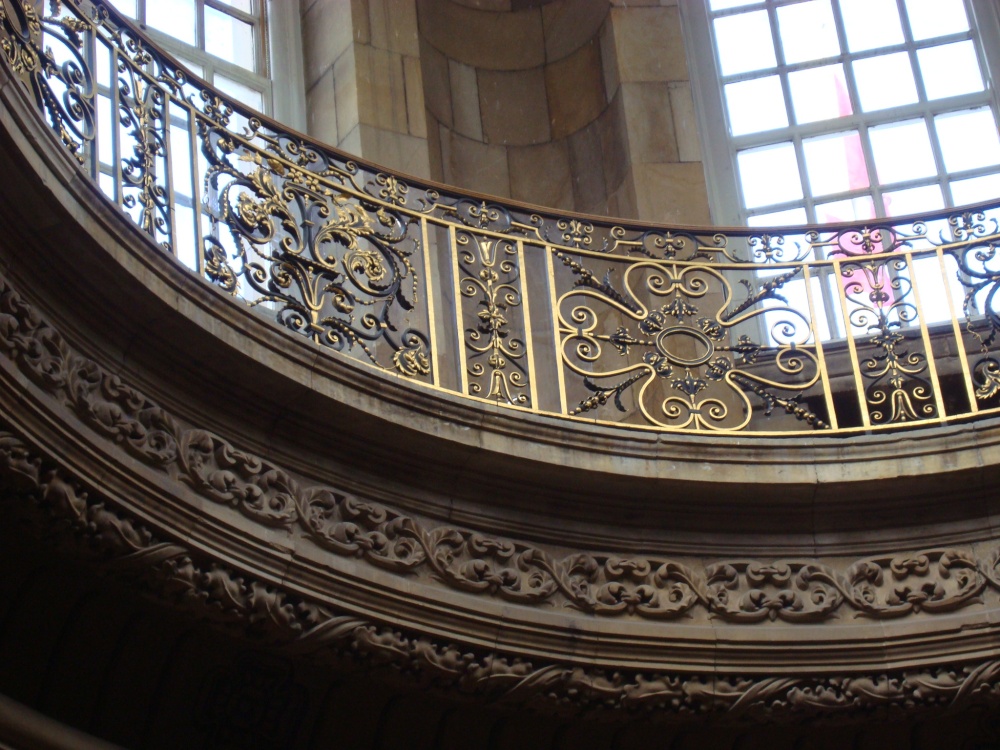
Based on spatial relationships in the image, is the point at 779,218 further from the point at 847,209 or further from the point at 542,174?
the point at 542,174

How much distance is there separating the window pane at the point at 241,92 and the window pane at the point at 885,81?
3158 mm

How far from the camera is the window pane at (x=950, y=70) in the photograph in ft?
34.4

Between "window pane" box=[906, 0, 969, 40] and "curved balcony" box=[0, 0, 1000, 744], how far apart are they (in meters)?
3.28

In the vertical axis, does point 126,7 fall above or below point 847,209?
above

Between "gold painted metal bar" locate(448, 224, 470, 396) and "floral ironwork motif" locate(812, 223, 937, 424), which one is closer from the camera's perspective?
"gold painted metal bar" locate(448, 224, 470, 396)

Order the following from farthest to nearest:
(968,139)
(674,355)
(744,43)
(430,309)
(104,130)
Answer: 1. (744,43)
2. (968,139)
3. (104,130)
4. (674,355)
5. (430,309)

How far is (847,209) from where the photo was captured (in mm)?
10211

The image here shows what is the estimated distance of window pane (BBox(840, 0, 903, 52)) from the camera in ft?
35.1

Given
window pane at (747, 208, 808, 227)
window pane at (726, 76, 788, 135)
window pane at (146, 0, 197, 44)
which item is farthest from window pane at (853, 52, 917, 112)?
window pane at (146, 0, 197, 44)

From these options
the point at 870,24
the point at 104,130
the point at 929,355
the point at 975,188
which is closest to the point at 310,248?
the point at 104,130

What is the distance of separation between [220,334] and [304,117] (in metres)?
3.66

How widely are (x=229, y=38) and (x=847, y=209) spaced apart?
3.25 metres

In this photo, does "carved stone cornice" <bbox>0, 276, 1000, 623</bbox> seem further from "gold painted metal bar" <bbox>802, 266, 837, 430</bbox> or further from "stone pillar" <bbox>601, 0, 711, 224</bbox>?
"stone pillar" <bbox>601, 0, 711, 224</bbox>

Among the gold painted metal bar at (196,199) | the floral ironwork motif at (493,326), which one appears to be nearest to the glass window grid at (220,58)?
the gold painted metal bar at (196,199)
